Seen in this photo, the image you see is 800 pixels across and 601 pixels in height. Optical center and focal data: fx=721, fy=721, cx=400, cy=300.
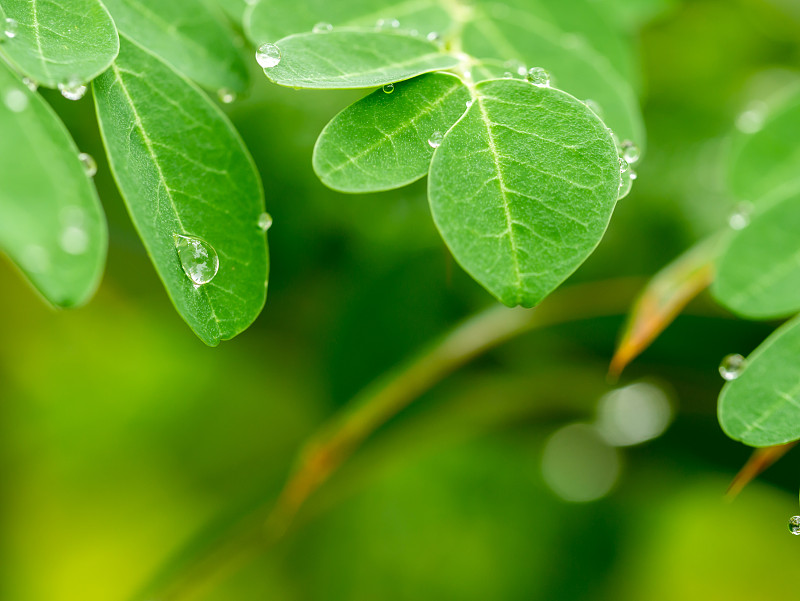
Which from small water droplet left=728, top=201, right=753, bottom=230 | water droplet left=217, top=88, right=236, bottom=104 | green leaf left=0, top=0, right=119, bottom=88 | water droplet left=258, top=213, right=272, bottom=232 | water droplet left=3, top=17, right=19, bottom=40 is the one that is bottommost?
small water droplet left=728, top=201, right=753, bottom=230

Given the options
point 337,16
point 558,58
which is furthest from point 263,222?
point 558,58

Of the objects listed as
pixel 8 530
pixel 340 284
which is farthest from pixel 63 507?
pixel 340 284

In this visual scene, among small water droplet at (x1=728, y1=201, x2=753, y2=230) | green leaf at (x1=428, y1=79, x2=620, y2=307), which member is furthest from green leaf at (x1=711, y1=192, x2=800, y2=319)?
green leaf at (x1=428, y1=79, x2=620, y2=307)

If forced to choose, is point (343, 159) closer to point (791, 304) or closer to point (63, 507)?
point (791, 304)

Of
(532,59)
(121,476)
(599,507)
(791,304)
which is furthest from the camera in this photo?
(121,476)

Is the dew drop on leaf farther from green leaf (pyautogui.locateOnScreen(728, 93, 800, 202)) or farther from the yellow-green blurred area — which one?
the yellow-green blurred area

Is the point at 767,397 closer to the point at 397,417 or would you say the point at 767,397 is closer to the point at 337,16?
the point at 337,16

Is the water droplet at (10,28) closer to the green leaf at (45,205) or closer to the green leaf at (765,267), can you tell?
the green leaf at (45,205)

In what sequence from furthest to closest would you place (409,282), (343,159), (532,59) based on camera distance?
(409,282)
(532,59)
(343,159)
